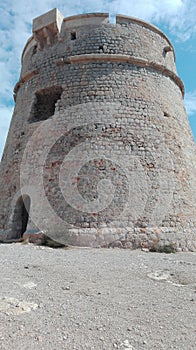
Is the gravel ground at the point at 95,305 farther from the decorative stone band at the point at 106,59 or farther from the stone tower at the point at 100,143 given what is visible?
the decorative stone band at the point at 106,59

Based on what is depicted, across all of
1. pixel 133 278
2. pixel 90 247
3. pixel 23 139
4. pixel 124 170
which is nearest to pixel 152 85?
pixel 124 170

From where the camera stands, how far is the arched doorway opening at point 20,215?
31.7 ft

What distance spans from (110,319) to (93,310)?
278mm

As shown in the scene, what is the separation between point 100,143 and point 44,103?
3.40 m

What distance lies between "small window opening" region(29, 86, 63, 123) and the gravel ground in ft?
20.3

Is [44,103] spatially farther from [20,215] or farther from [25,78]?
[20,215]

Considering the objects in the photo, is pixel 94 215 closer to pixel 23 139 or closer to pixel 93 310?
pixel 23 139

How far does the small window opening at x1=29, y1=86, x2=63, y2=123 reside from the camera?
423 inches

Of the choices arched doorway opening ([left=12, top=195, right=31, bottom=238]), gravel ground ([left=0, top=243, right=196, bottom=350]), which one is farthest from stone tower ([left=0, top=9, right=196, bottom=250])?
gravel ground ([left=0, top=243, right=196, bottom=350])

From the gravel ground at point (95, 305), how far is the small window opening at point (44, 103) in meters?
6.18

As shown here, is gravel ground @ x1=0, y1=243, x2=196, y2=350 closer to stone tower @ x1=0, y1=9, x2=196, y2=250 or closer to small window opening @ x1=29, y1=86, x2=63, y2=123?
stone tower @ x1=0, y1=9, x2=196, y2=250

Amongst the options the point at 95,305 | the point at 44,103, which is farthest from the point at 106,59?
the point at 95,305

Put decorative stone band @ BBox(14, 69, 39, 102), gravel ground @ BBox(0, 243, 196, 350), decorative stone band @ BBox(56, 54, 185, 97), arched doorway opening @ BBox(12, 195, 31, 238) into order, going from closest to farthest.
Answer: gravel ground @ BBox(0, 243, 196, 350) → arched doorway opening @ BBox(12, 195, 31, 238) → decorative stone band @ BBox(56, 54, 185, 97) → decorative stone band @ BBox(14, 69, 39, 102)

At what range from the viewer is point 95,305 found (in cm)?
347
